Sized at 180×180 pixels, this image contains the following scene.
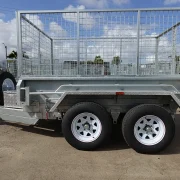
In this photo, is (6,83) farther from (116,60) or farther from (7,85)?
(116,60)

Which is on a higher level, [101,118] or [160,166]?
[101,118]

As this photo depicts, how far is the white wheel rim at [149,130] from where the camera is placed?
3965 mm

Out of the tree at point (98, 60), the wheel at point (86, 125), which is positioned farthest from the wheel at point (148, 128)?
the tree at point (98, 60)

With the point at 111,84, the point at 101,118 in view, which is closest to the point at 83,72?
the point at 111,84

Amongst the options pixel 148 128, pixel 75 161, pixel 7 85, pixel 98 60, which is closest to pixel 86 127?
pixel 75 161

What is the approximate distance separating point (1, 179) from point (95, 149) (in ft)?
5.49

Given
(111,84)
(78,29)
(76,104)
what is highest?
(78,29)

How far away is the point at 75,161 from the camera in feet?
12.0

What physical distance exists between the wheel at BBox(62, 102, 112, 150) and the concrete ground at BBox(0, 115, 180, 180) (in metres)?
0.19

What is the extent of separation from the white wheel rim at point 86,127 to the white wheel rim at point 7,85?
7.93ft

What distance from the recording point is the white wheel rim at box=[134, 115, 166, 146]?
13.0 ft

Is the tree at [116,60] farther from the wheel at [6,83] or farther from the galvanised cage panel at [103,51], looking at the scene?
the wheel at [6,83]

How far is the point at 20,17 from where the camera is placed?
4.22 metres

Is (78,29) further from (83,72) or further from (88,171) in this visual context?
(88,171)
